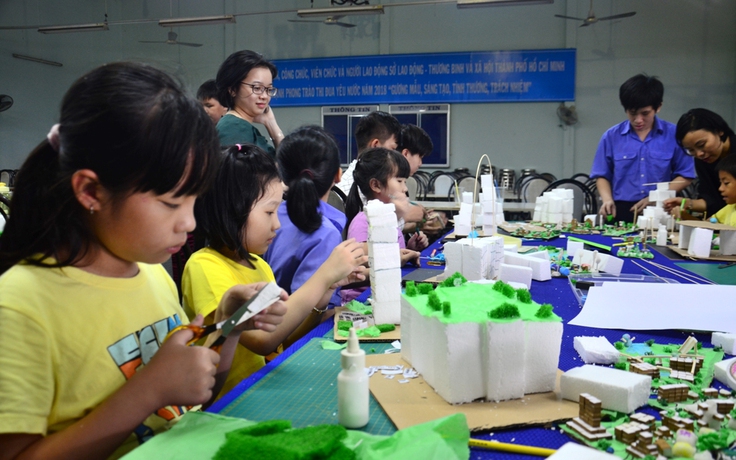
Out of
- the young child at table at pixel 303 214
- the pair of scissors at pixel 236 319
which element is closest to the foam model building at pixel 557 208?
the young child at table at pixel 303 214

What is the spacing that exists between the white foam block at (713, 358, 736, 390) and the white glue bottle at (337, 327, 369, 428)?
0.77 meters

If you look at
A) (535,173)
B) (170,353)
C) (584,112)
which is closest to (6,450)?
(170,353)

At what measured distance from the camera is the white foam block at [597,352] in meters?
1.32

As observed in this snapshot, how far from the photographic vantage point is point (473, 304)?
47.4 inches

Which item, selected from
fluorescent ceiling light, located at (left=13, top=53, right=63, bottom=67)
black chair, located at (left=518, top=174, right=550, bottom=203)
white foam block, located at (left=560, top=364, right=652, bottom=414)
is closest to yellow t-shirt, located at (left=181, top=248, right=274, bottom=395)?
white foam block, located at (left=560, top=364, right=652, bottom=414)

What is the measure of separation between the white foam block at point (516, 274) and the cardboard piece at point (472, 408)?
100cm

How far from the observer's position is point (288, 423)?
92 centimetres

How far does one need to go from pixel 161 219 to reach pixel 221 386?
0.51 m

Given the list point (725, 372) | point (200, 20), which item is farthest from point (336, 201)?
point (200, 20)

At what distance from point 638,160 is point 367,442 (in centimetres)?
462

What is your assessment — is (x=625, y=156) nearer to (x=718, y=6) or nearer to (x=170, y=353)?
(x=170, y=353)

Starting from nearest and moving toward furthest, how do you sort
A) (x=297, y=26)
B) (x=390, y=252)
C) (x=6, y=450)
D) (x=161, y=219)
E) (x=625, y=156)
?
(x=6, y=450)
(x=161, y=219)
(x=390, y=252)
(x=625, y=156)
(x=297, y=26)

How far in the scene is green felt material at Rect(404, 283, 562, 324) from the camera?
3.63 feet

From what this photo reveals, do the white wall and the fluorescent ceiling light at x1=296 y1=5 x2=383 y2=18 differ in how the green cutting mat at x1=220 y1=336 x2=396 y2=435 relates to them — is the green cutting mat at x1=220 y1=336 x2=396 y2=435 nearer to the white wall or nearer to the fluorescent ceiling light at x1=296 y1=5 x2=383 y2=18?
the fluorescent ceiling light at x1=296 y1=5 x2=383 y2=18
